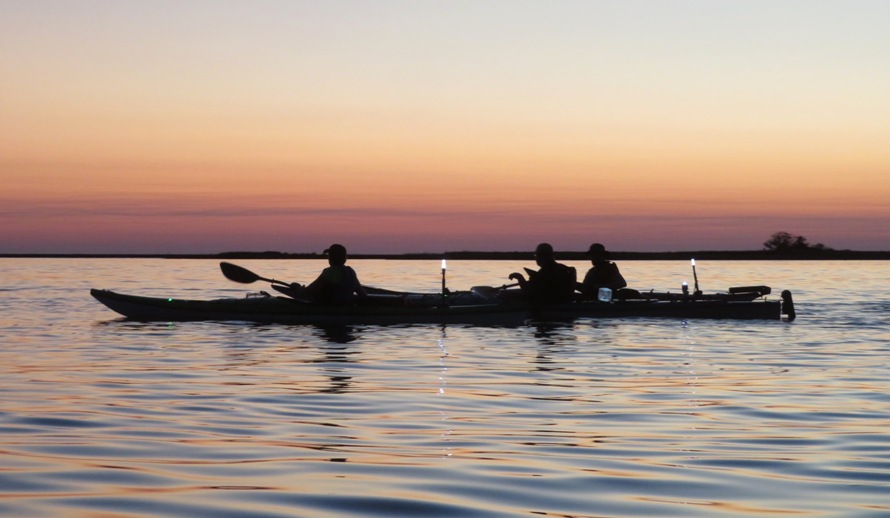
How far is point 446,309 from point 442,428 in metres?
14.8

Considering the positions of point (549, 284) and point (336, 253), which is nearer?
point (336, 253)

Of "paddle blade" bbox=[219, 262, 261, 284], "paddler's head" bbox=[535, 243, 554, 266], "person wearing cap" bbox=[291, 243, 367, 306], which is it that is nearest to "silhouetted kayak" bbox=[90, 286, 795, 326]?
"person wearing cap" bbox=[291, 243, 367, 306]

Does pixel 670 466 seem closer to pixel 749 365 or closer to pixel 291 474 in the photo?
pixel 291 474

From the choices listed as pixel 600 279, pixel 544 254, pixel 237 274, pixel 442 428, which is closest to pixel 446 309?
pixel 544 254

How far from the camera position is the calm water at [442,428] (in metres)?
6.67

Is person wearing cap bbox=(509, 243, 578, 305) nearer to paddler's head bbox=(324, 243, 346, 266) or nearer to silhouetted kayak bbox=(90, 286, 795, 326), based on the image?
silhouetted kayak bbox=(90, 286, 795, 326)

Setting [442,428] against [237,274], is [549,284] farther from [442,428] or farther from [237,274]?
[442,428]

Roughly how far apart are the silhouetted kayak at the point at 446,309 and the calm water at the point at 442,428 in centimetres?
382

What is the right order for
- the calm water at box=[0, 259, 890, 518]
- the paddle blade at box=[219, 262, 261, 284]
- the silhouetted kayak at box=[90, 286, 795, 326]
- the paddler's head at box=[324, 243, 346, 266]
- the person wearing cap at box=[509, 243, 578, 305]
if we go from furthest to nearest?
the paddle blade at box=[219, 262, 261, 284] → the person wearing cap at box=[509, 243, 578, 305] → the silhouetted kayak at box=[90, 286, 795, 326] → the paddler's head at box=[324, 243, 346, 266] → the calm water at box=[0, 259, 890, 518]

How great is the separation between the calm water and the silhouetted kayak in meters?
3.82

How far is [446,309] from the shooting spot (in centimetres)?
2453

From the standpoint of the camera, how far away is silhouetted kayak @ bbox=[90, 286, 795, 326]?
79.4ft

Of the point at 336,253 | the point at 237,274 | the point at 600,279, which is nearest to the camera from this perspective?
the point at 336,253

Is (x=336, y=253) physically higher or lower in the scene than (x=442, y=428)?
higher
